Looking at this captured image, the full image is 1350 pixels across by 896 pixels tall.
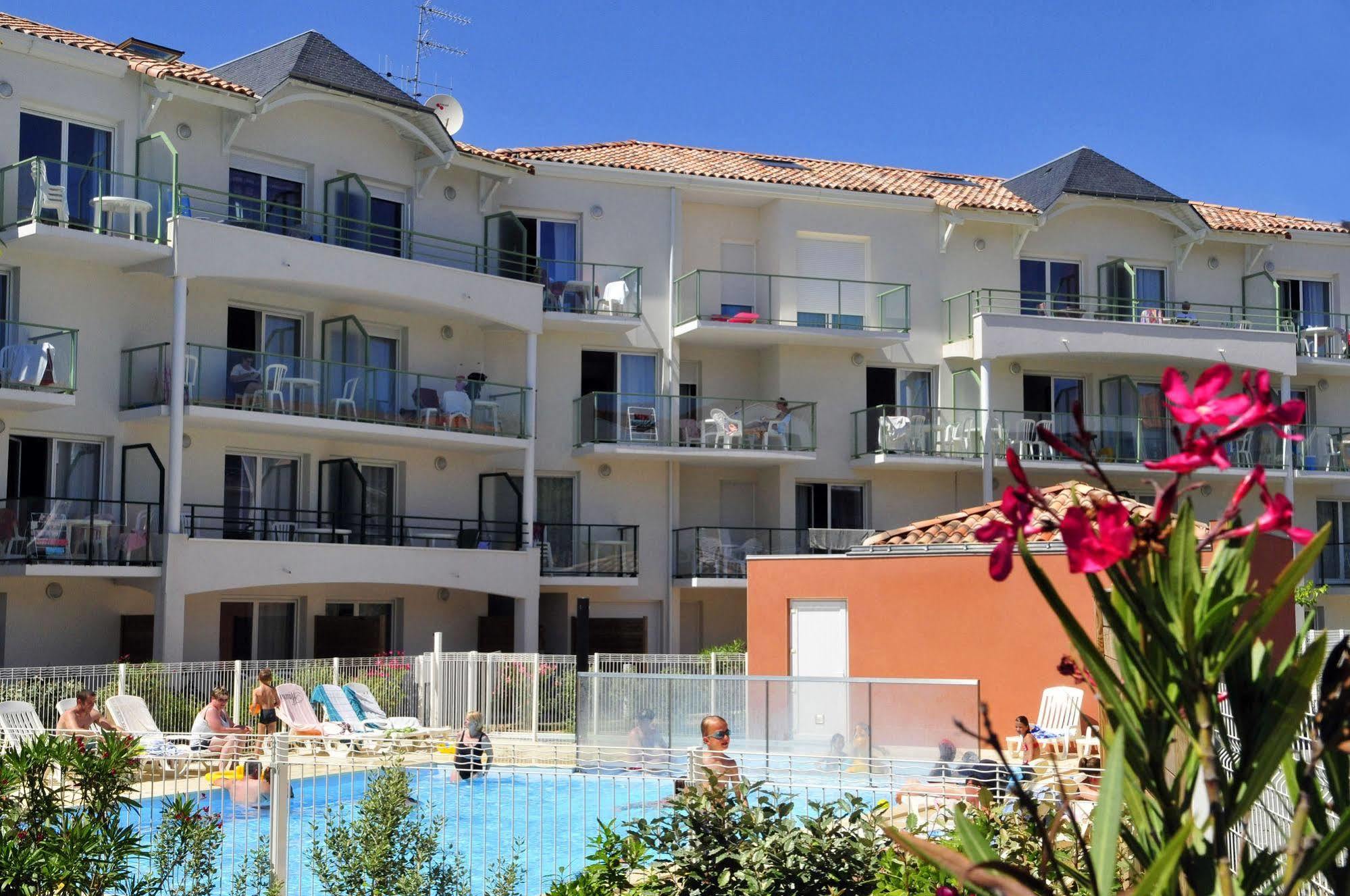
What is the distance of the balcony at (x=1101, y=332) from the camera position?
33406 mm

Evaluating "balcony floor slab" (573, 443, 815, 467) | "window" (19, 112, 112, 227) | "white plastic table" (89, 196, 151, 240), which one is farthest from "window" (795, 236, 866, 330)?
"window" (19, 112, 112, 227)

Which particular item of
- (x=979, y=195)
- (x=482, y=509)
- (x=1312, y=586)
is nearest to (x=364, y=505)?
(x=482, y=509)

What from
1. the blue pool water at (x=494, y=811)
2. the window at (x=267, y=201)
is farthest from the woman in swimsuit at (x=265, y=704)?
the blue pool water at (x=494, y=811)

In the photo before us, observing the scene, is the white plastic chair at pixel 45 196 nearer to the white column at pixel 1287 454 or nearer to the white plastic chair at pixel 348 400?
the white plastic chair at pixel 348 400

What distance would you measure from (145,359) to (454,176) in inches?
309

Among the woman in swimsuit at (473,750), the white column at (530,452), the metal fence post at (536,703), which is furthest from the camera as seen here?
the white column at (530,452)

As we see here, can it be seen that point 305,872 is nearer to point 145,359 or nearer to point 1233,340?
point 145,359

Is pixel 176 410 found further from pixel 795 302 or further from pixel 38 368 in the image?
pixel 795 302

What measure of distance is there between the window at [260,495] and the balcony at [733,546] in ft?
26.9

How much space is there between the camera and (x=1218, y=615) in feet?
9.37

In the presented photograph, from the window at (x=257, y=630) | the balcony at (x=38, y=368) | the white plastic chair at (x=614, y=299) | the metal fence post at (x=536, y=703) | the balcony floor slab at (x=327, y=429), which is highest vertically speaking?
the white plastic chair at (x=614, y=299)

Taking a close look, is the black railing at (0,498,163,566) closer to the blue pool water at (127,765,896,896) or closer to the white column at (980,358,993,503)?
the blue pool water at (127,765,896,896)

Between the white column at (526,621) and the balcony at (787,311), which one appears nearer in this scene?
the white column at (526,621)

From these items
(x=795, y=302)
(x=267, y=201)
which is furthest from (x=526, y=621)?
(x=795, y=302)
